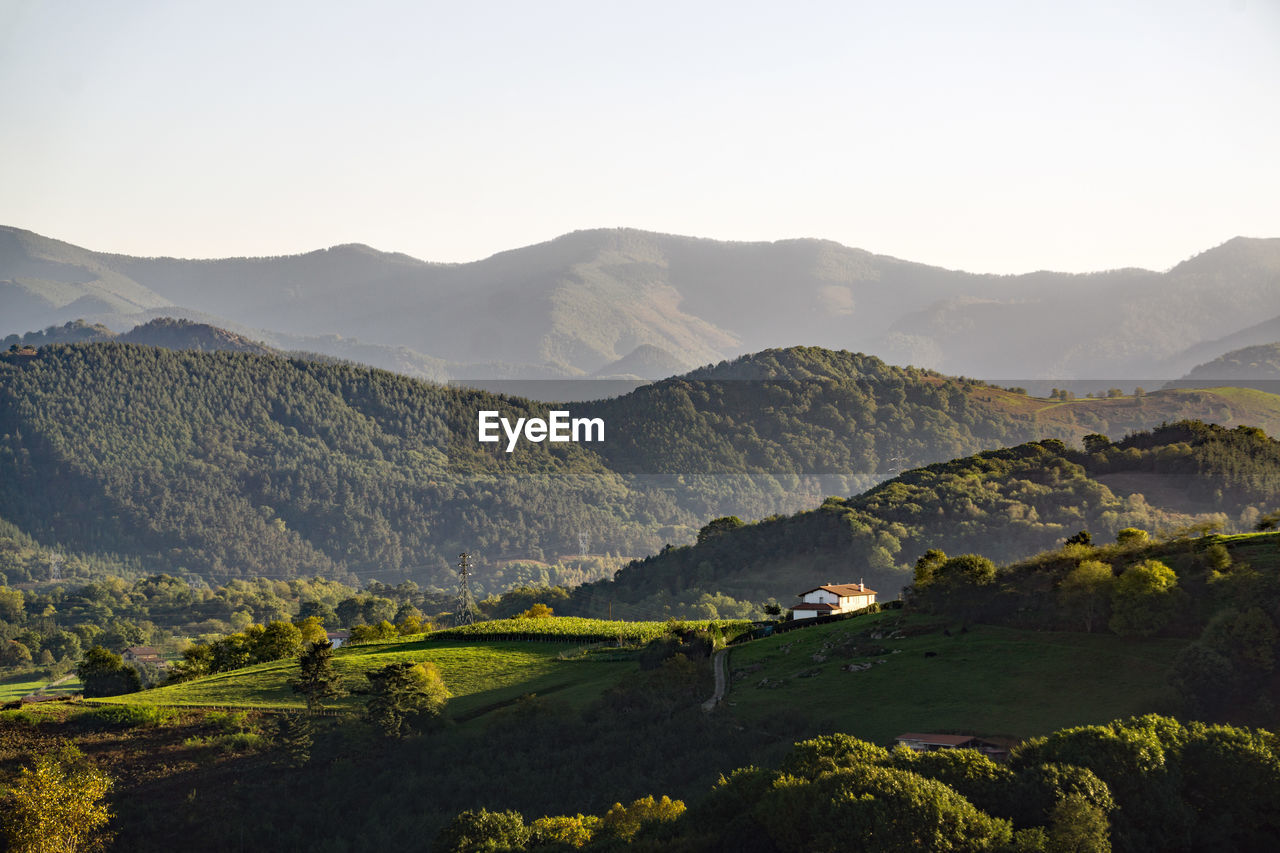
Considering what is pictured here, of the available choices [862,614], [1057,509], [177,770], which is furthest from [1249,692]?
[1057,509]

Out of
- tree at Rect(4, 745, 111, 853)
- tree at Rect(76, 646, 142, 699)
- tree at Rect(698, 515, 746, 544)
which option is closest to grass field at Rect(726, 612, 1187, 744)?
tree at Rect(4, 745, 111, 853)

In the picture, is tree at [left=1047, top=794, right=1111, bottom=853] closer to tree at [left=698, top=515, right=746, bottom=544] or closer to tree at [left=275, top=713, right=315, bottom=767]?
tree at [left=275, top=713, right=315, bottom=767]

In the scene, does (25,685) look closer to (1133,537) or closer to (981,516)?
(981,516)

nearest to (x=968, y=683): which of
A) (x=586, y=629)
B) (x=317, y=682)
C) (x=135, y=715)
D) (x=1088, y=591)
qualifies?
(x=1088, y=591)

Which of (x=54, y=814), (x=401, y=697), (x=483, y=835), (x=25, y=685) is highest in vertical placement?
(x=401, y=697)

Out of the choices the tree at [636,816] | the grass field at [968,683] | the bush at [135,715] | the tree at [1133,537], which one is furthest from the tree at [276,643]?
the tree at [1133,537]
